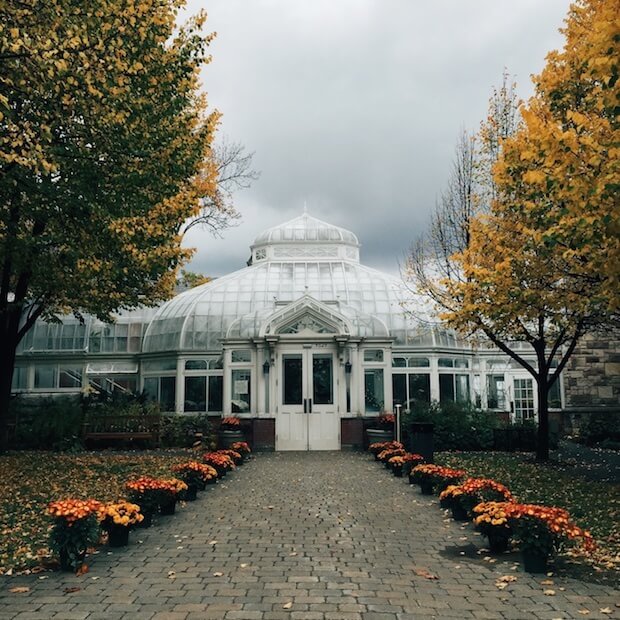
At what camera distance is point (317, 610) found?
5.28 meters

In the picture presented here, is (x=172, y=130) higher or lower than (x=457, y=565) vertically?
higher

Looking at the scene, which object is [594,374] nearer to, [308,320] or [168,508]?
[308,320]

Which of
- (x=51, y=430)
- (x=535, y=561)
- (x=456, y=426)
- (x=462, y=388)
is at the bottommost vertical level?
(x=535, y=561)

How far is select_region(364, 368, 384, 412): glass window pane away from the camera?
19828 mm

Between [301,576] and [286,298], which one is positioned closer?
[301,576]

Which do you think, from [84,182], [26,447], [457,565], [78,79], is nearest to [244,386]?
[26,447]

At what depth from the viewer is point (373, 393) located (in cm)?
1986

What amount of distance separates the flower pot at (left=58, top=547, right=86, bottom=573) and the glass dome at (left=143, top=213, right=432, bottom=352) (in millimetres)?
13081

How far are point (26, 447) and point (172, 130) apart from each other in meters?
11.0

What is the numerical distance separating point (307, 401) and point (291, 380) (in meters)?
0.78

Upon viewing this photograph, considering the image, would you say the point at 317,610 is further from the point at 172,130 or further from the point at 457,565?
the point at 172,130

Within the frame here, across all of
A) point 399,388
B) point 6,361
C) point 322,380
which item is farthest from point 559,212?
point 399,388

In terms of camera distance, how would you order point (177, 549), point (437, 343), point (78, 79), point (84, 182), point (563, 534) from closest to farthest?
point (563, 534) < point (177, 549) < point (78, 79) < point (84, 182) < point (437, 343)

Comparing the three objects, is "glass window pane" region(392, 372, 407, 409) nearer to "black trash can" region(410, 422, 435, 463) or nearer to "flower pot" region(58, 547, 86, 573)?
"black trash can" region(410, 422, 435, 463)
